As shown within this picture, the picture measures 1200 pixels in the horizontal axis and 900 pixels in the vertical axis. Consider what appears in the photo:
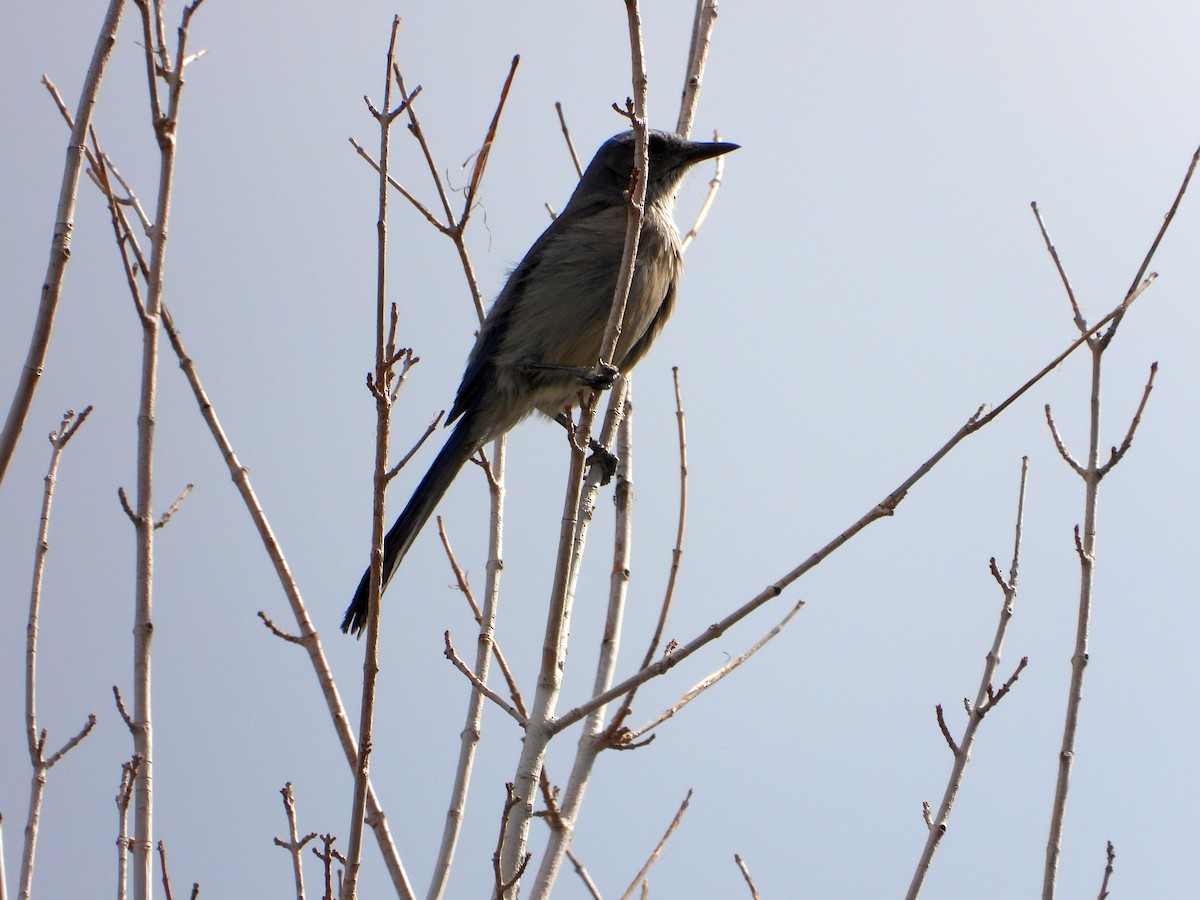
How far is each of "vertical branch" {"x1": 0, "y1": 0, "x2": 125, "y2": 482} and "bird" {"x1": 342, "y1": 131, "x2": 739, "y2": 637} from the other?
7.75ft

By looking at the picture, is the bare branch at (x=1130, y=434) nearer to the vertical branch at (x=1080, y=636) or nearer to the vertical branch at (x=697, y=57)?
the vertical branch at (x=1080, y=636)

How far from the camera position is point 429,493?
183 inches

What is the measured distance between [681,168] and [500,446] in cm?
164

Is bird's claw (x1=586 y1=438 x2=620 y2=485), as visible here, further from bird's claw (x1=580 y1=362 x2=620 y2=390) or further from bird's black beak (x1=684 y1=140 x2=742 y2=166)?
bird's black beak (x1=684 y1=140 x2=742 y2=166)

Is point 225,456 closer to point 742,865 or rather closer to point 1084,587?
point 742,865

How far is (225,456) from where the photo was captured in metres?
3.18

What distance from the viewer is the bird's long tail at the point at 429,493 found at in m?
4.38

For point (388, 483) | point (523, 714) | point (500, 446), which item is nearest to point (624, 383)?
point (500, 446)

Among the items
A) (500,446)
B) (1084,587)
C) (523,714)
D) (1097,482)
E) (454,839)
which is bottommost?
(454,839)

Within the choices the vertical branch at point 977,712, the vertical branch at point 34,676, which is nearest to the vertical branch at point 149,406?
the vertical branch at point 34,676

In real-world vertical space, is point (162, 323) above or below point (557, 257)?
below

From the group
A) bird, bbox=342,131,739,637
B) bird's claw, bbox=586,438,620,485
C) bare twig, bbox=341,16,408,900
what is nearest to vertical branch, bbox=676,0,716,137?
bird, bbox=342,131,739,637

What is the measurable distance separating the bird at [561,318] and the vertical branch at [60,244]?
7.75ft

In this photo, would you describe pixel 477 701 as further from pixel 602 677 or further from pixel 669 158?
pixel 669 158
